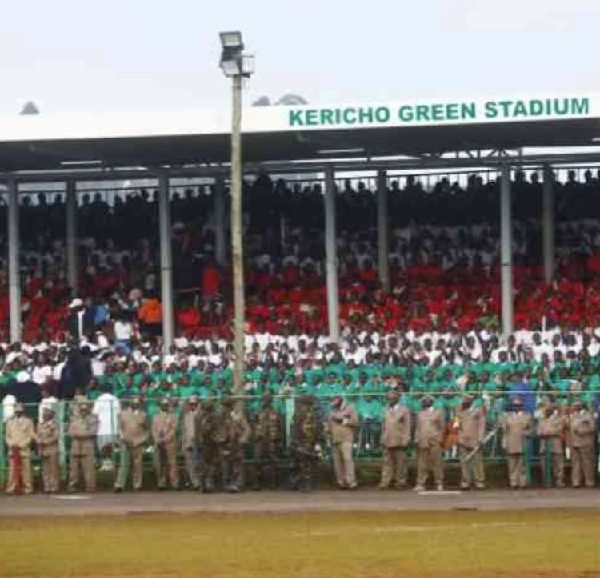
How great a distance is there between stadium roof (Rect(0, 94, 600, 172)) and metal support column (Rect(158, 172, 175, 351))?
2.99 feet

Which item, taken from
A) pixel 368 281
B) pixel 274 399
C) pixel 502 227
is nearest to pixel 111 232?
pixel 368 281

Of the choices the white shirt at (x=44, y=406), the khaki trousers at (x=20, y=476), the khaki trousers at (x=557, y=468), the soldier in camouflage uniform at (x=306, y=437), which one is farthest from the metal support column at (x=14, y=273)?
the khaki trousers at (x=557, y=468)

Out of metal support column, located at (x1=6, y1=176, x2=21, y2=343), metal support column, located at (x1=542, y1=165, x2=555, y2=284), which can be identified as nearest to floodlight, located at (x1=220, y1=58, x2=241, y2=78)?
metal support column, located at (x1=6, y1=176, x2=21, y2=343)

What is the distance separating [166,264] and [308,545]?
1670 cm

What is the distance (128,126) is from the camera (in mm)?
36062

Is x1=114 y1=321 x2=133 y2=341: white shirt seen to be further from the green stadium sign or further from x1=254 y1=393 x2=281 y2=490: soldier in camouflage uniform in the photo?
x1=254 y1=393 x2=281 y2=490: soldier in camouflage uniform

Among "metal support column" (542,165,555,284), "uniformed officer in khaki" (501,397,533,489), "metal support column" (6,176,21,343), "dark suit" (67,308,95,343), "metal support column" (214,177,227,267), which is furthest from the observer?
"metal support column" (214,177,227,267)

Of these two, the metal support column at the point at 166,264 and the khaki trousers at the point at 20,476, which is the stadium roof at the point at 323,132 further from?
the khaki trousers at the point at 20,476

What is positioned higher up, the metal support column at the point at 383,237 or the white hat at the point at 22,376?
the metal support column at the point at 383,237

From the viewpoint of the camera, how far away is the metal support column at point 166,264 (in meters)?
39.0

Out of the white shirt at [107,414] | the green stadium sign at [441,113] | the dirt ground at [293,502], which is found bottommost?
the dirt ground at [293,502]

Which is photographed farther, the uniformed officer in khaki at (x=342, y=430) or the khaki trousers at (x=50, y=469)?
the khaki trousers at (x=50, y=469)

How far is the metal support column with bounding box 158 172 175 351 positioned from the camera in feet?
128

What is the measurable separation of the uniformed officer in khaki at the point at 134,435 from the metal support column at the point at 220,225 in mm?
10272
